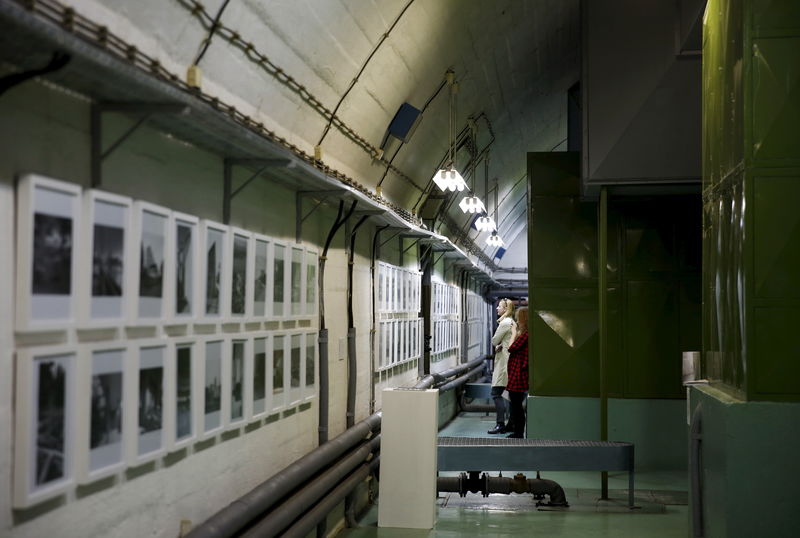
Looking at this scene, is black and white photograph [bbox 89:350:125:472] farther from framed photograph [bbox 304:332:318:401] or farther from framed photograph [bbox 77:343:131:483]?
framed photograph [bbox 304:332:318:401]

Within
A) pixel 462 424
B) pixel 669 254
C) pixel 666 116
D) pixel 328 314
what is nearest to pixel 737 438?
pixel 328 314

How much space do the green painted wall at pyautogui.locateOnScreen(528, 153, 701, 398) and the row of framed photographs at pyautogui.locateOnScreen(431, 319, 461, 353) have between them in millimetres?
4457

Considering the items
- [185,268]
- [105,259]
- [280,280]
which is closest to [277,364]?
[280,280]

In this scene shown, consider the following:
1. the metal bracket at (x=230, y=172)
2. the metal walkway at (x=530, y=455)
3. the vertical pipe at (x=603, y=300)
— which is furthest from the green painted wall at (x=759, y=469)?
the vertical pipe at (x=603, y=300)

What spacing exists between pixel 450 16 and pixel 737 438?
617 centimetres

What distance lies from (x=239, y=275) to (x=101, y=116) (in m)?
2.00

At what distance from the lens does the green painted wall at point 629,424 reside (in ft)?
40.8

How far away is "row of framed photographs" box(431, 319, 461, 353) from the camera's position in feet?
57.6

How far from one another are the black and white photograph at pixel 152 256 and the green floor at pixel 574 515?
4.56 meters

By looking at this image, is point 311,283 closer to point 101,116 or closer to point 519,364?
point 101,116

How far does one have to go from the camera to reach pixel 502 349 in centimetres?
1551

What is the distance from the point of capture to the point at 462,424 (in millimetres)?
18281

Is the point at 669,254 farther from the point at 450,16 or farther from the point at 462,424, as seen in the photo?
the point at 462,424

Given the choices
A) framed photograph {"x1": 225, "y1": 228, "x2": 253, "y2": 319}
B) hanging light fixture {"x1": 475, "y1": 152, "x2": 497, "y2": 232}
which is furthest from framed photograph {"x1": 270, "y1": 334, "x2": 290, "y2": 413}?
hanging light fixture {"x1": 475, "y1": 152, "x2": 497, "y2": 232}
